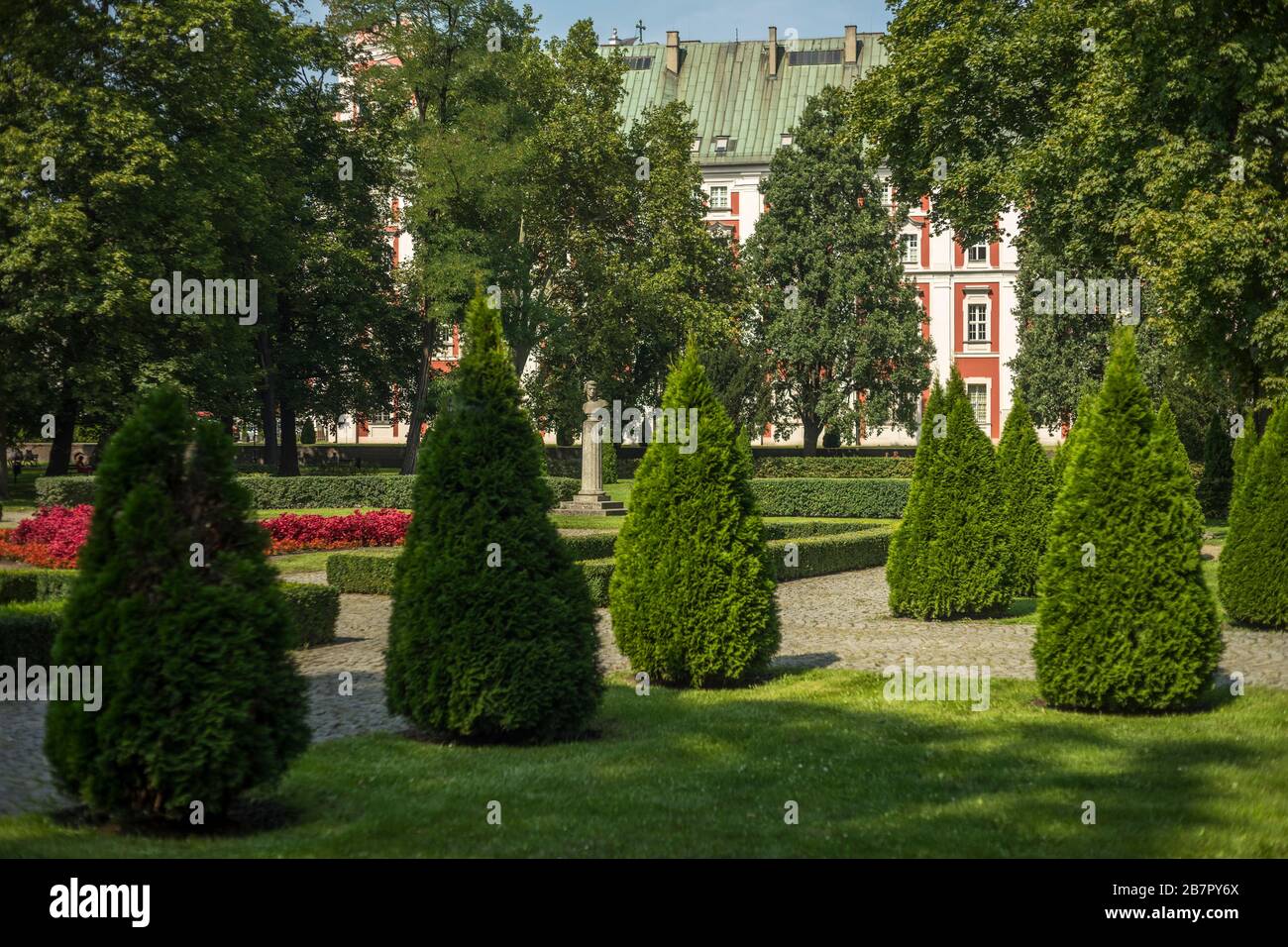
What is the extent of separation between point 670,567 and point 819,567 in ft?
A: 34.1

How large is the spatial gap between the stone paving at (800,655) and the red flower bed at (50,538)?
433 cm

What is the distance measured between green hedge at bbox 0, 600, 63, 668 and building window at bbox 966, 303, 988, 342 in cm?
5556

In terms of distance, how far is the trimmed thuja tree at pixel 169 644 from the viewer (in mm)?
5691

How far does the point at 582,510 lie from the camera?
28125 millimetres

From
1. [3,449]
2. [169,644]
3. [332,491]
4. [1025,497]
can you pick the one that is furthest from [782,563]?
[3,449]

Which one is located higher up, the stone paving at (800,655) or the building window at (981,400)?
the building window at (981,400)

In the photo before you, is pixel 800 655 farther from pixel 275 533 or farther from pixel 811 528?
pixel 275 533

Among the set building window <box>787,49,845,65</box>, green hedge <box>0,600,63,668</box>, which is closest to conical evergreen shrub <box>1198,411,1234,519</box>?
green hedge <box>0,600,63,668</box>

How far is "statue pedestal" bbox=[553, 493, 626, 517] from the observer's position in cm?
2797

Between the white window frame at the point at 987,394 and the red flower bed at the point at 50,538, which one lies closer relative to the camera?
the red flower bed at the point at 50,538

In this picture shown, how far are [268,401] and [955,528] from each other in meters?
29.3

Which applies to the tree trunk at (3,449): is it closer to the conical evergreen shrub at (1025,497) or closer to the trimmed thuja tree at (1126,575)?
the conical evergreen shrub at (1025,497)

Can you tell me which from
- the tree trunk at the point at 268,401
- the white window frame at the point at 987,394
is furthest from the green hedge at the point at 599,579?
the white window frame at the point at 987,394

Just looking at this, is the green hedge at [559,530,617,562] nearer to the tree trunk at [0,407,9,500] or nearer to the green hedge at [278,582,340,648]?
the green hedge at [278,582,340,648]
